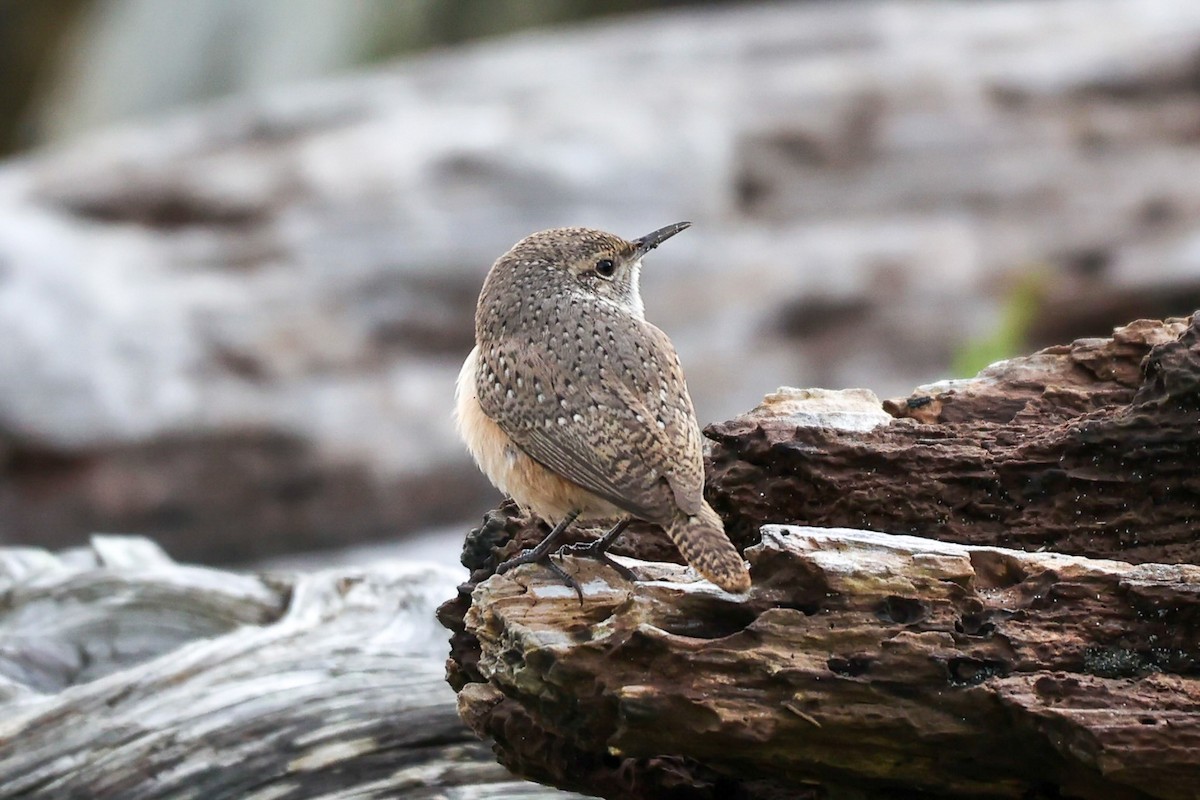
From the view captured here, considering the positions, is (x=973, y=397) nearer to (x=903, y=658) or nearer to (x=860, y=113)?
(x=903, y=658)

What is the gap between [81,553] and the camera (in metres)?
7.46

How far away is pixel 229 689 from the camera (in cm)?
582

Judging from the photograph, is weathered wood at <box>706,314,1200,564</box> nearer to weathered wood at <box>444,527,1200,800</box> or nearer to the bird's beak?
weathered wood at <box>444,527,1200,800</box>

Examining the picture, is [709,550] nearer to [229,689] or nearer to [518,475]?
[518,475]

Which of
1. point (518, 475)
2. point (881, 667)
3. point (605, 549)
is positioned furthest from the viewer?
point (605, 549)

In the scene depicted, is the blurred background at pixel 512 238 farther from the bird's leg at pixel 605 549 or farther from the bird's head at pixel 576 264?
the bird's leg at pixel 605 549

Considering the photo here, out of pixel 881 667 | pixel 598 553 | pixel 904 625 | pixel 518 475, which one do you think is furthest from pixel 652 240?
pixel 881 667

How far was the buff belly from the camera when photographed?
16.0 feet

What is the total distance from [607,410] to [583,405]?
98 mm

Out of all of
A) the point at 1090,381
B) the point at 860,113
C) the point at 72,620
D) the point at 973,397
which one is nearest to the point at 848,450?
the point at 973,397

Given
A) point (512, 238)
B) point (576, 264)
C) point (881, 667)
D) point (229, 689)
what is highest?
point (512, 238)

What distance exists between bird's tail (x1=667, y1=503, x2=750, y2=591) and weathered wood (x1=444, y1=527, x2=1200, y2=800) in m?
0.11

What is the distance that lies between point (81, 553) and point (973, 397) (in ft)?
15.8

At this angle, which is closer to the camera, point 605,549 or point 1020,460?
point 1020,460
